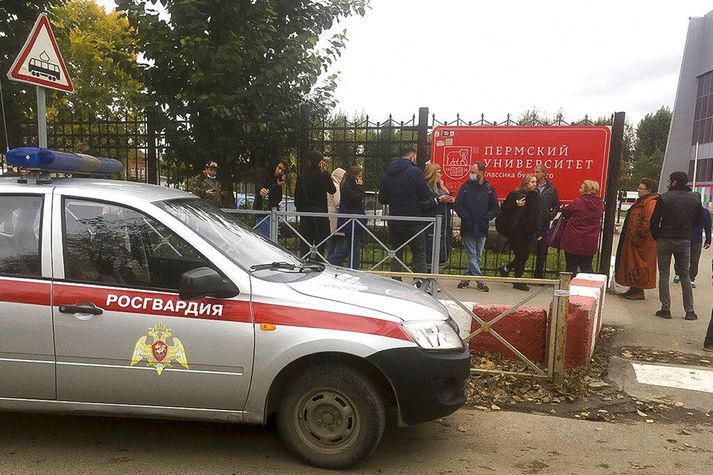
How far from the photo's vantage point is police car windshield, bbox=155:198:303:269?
11.5 ft

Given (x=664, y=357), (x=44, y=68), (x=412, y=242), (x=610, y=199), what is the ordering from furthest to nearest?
1. (x=610, y=199)
2. (x=412, y=242)
3. (x=664, y=357)
4. (x=44, y=68)

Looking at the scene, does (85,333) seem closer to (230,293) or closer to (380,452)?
(230,293)

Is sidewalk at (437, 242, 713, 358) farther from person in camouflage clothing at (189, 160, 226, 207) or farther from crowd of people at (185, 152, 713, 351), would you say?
person in camouflage clothing at (189, 160, 226, 207)

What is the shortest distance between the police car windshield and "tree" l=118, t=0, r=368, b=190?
4.59m

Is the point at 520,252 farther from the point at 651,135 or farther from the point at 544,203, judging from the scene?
the point at 651,135

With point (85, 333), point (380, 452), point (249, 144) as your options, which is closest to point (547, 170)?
point (249, 144)

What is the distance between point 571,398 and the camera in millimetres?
4574

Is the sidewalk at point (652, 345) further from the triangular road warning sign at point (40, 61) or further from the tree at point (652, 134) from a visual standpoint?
the tree at point (652, 134)

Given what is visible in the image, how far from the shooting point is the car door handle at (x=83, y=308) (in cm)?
324

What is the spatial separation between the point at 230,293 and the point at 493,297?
5093 mm

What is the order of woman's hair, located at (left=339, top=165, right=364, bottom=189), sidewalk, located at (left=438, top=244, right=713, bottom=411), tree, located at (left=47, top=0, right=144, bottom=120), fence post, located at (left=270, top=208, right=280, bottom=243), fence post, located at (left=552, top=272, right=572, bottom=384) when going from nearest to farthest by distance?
1. fence post, located at (left=552, top=272, right=572, bottom=384)
2. sidewalk, located at (left=438, top=244, right=713, bottom=411)
3. fence post, located at (left=270, top=208, right=280, bottom=243)
4. woman's hair, located at (left=339, top=165, right=364, bottom=189)
5. tree, located at (left=47, top=0, right=144, bottom=120)

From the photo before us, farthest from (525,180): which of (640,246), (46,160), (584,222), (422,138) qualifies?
(46,160)

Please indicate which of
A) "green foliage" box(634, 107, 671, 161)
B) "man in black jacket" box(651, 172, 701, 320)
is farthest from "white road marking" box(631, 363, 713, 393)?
"green foliage" box(634, 107, 671, 161)

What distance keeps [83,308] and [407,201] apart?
4.99 m
